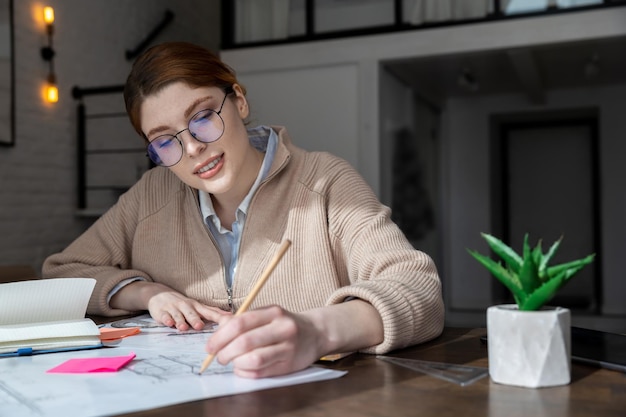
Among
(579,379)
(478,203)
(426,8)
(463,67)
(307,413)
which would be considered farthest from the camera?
(478,203)

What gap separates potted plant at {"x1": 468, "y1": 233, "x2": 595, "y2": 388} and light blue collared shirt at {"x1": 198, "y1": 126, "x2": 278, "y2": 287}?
0.75 meters

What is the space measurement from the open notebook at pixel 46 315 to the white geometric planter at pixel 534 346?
1.93 feet

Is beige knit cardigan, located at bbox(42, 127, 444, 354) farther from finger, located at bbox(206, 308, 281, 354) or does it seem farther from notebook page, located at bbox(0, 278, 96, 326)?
finger, located at bbox(206, 308, 281, 354)

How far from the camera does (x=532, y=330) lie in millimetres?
734

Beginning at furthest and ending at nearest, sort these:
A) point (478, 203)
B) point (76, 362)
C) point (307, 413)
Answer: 1. point (478, 203)
2. point (76, 362)
3. point (307, 413)

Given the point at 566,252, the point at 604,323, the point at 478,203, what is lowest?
the point at 604,323

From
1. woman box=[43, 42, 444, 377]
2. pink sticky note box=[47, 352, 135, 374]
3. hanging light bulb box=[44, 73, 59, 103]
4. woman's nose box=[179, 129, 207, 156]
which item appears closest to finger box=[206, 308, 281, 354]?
pink sticky note box=[47, 352, 135, 374]

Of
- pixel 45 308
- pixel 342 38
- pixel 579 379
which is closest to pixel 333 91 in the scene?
pixel 342 38

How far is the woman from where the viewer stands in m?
1.22

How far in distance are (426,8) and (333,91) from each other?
92 centimetres

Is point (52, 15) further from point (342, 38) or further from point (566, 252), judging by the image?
point (566, 252)

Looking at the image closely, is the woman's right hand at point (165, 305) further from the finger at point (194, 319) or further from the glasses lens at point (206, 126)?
the glasses lens at point (206, 126)

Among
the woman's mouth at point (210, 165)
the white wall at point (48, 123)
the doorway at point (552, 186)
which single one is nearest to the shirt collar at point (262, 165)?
the woman's mouth at point (210, 165)

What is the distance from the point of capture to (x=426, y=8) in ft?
16.3
